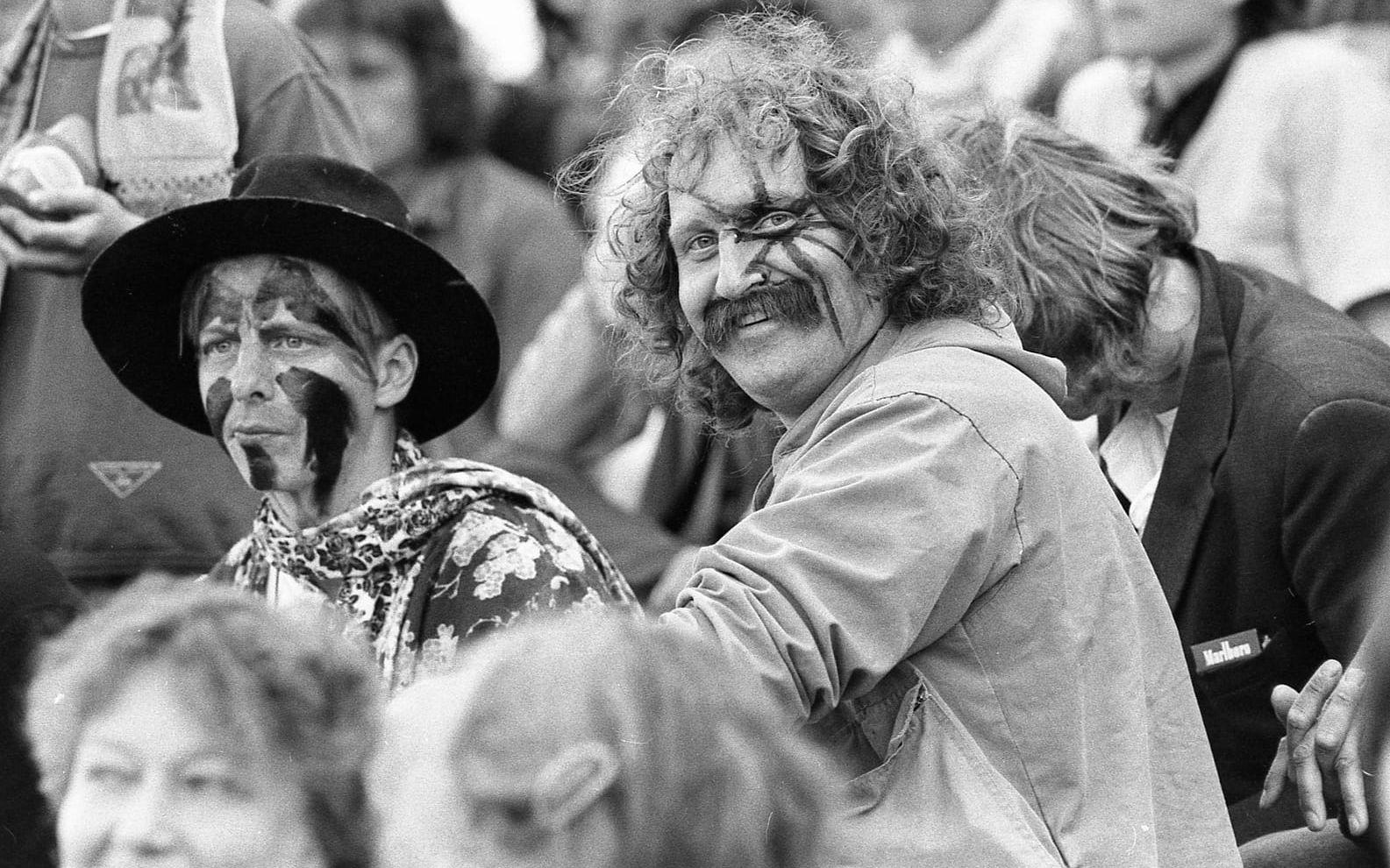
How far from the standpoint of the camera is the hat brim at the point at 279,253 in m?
Result: 3.32

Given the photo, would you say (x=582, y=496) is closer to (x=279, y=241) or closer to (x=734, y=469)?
(x=734, y=469)

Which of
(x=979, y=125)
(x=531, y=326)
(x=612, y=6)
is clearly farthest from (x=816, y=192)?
(x=612, y=6)

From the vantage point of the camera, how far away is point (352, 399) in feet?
11.0

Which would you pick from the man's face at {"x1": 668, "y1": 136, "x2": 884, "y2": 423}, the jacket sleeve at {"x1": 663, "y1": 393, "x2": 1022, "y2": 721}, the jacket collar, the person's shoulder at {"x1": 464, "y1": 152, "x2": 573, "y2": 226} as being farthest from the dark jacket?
the person's shoulder at {"x1": 464, "y1": 152, "x2": 573, "y2": 226}

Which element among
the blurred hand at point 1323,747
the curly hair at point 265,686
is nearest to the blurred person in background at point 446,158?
the blurred hand at point 1323,747

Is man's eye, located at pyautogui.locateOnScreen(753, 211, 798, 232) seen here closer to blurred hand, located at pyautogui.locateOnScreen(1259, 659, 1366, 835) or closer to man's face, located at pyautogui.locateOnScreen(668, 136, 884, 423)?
man's face, located at pyautogui.locateOnScreen(668, 136, 884, 423)

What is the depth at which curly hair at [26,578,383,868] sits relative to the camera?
199 centimetres

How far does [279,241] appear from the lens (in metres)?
3.33

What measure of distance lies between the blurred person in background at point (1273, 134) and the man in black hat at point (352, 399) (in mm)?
1580

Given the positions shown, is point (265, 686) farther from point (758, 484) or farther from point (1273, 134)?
point (1273, 134)

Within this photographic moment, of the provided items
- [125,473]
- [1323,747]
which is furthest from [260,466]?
[1323,747]

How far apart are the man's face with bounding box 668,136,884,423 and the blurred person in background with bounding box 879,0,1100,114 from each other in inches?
113

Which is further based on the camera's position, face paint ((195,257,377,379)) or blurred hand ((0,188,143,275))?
blurred hand ((0,188,143,275))

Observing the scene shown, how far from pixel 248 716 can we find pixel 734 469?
11.6ft
